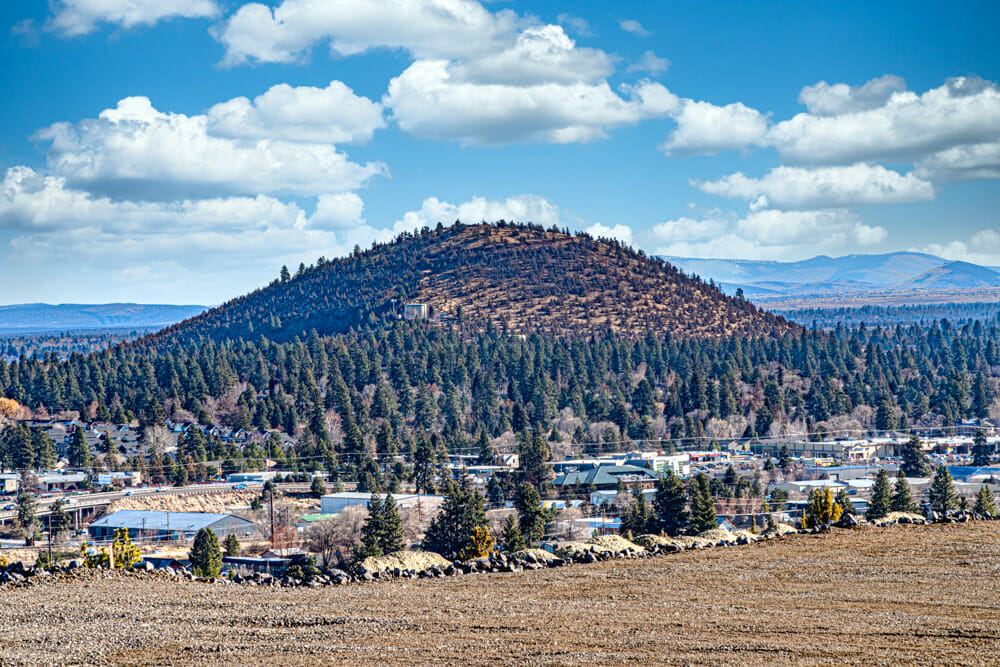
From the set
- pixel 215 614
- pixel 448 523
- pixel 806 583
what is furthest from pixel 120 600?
pixel 448 523

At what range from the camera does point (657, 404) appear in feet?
→ 458


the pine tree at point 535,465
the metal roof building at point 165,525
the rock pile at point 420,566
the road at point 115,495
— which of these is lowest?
the metal roof building at point 165,525

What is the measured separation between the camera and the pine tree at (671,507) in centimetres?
5606

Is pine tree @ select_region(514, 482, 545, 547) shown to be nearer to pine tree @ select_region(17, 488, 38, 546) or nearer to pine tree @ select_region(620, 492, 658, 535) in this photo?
pine tree @ select_region(620, 492, 658, 535)

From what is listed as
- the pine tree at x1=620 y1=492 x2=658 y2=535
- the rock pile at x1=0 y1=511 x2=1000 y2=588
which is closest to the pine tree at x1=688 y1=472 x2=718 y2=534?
the pine tree at x1=620 y1=492 x2=658 y2=535

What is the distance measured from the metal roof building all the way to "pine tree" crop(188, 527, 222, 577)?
49.6 feet

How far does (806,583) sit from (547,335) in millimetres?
168631

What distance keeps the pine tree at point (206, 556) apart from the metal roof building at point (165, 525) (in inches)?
595

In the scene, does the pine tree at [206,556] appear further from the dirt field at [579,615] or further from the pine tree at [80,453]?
the pine tree at [80,453]

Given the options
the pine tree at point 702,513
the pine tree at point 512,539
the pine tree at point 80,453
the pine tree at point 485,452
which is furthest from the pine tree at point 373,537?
the pine tree at point 80,453

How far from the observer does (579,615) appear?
72.9 ft

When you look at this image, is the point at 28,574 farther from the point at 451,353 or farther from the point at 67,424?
the point at 451,353

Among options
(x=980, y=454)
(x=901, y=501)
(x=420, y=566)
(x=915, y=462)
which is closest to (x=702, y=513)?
(x=901, y=501)

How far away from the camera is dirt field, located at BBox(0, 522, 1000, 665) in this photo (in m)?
19.1
